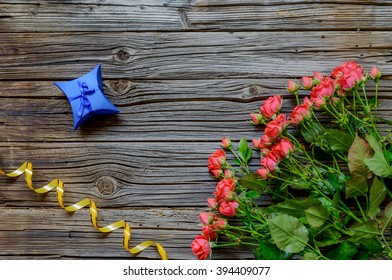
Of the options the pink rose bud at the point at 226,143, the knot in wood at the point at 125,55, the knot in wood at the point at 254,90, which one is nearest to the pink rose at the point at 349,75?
the knot in wood at the point at 254,90

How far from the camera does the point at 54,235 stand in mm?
1321

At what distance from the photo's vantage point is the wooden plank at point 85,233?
1.30 meters

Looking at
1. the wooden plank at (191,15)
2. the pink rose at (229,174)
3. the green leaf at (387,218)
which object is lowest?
the green leaf at (387,218)

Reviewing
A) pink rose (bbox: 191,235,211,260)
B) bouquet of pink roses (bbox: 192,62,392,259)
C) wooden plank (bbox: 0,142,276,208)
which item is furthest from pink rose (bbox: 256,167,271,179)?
pink rose (bbox: 191,235,211,260)

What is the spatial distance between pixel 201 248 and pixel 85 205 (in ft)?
1.12

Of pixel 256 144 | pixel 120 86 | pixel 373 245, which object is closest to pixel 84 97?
pixel 120 86

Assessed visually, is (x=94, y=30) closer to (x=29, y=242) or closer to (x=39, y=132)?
(x=39, y=132)

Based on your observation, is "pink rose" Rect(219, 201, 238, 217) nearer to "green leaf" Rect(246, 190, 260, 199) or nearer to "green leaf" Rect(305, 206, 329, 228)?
"green leaf" Rect(246, 190, 260, 199)

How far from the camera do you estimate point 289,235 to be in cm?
114

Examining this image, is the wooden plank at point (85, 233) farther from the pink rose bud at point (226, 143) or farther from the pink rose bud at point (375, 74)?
the pink rose bud at point (375, 74)

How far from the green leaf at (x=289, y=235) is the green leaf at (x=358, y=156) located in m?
0.19

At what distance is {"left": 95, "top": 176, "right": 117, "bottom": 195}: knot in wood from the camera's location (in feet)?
4.37

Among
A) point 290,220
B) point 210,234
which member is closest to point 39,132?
point 210,234

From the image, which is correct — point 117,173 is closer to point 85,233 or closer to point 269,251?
point 85,233
